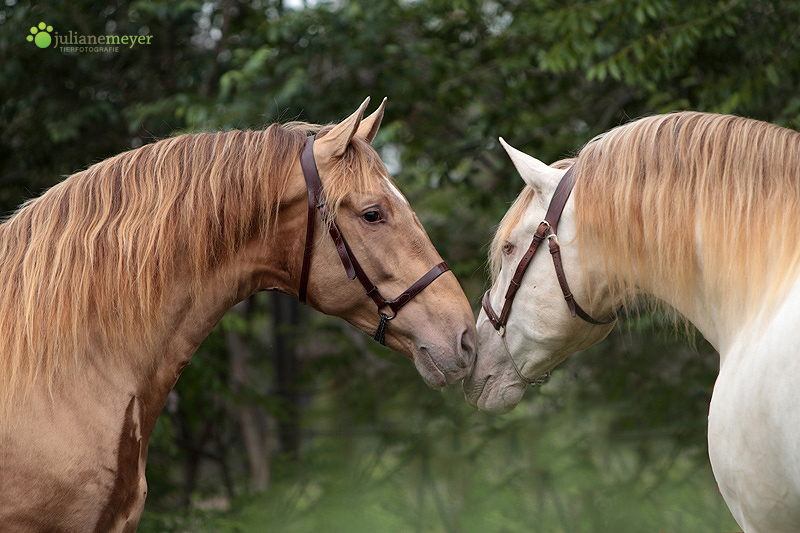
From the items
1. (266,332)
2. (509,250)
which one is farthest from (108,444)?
(266,332)

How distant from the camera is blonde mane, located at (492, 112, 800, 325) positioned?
195 cm

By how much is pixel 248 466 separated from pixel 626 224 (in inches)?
234

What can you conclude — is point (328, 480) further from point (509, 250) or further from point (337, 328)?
point (509, 250)

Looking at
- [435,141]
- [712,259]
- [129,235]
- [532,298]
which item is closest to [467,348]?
[532,298]

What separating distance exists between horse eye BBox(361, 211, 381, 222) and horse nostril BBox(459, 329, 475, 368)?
0.50m

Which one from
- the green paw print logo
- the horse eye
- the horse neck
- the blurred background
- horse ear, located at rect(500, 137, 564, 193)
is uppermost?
horse ear, located at rect(500, 137, 564, 193)

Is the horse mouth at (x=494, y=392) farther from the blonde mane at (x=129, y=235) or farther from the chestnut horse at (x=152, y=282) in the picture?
the blonde mane at (x=129, y=235)

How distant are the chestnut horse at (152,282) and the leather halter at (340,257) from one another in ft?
0.04

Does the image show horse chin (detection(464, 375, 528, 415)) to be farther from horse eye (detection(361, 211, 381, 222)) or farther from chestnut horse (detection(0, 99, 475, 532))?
horse eye (detection(361, 211, 381, 222))

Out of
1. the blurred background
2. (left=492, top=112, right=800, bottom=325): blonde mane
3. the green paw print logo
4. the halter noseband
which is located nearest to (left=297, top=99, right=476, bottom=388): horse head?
the halter noseband

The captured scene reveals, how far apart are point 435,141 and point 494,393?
3.10 m

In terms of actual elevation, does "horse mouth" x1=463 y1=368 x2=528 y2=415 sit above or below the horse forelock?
below

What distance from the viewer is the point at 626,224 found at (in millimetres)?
2178

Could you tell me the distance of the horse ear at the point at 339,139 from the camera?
86.0 inches
